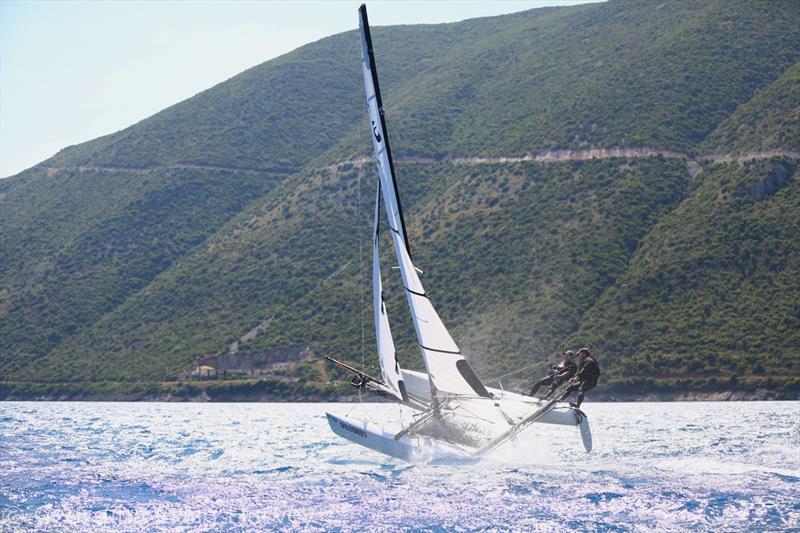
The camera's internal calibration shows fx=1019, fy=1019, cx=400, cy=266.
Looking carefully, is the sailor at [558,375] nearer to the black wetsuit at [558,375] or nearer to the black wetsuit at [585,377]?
the black wetsuit at [558,375]

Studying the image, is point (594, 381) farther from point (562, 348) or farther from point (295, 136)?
point (295, 136)

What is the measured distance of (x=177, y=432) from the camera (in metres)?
38.1

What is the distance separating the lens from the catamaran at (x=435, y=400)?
2550 centimetres

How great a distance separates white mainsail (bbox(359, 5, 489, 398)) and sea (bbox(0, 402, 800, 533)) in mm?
1945

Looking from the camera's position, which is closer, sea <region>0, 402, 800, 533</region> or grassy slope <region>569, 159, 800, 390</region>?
sea <region>0, 402, 800, 533</region>

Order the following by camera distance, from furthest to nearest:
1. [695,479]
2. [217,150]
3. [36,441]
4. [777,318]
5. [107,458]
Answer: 1. [217,150]
2. [777,318]
3. [36,441]
4. [107,458]
5. [695,479]

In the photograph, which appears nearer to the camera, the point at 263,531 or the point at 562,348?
the point at 263,531

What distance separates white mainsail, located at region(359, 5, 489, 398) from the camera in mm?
26203

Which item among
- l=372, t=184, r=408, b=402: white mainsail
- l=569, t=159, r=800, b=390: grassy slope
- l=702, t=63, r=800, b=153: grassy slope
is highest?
l=702, t=63, r=800, b=153: grassy slope

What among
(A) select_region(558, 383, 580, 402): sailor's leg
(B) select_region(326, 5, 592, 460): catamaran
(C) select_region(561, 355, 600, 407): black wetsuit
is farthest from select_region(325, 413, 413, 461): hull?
(C) select_region(561, 355, 600, 407): black wetsuit

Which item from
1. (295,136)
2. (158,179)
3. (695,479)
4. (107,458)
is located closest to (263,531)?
(695,479)

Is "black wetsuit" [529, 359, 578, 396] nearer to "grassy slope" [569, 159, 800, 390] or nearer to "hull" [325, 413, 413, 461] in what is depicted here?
"hull" [325, 413, 413, 461]

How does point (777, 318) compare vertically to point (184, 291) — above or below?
below

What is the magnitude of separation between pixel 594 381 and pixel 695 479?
4.27m
